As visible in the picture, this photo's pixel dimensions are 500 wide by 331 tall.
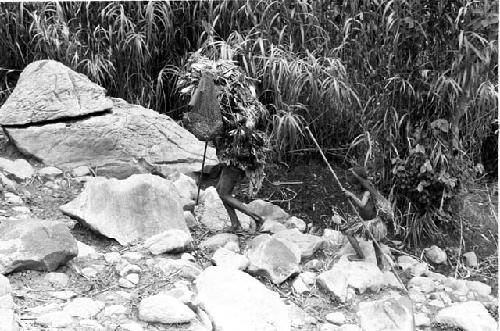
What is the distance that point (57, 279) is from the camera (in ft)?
9.97

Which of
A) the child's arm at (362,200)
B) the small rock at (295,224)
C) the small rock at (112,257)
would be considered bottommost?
the small rock at (295,224)

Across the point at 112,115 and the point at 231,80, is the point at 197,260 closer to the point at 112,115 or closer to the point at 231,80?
the point at 231,80

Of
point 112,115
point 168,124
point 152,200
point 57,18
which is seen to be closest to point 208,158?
point 168,124

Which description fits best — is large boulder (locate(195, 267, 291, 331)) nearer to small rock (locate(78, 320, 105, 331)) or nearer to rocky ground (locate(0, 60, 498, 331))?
rocky ground (locate(0, 60, 498, 331))

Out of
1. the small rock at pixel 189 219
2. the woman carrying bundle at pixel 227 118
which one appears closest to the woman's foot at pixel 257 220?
the woman carrying bundle at pixel 227 118

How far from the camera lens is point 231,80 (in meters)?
3.55

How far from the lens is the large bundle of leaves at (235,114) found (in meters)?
3.51

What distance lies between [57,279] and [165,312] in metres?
0.60

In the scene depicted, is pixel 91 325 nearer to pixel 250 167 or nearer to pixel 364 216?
pixel 250 167

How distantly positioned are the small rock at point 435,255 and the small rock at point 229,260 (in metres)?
1.35

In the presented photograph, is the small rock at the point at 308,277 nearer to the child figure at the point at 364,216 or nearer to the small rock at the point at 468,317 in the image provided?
the child figure at the point at 364,216

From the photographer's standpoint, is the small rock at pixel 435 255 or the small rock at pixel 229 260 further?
the small rock at pixel 435 255

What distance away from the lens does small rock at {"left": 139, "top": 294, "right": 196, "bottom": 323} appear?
2.80m

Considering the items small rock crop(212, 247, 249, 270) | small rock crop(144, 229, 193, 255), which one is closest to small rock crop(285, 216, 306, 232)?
small rock crop(212, 247, 249, 270)
